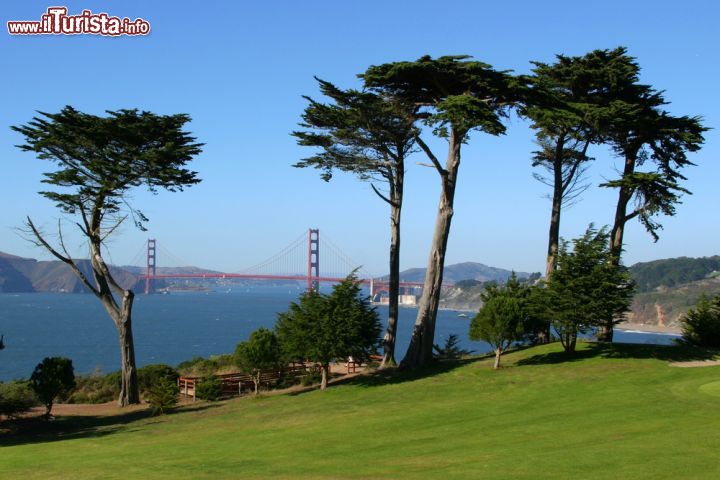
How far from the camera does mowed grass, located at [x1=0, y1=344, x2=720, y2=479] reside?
12.0 metres

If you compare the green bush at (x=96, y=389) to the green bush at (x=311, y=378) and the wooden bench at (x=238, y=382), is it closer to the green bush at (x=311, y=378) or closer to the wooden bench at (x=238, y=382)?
the wooden bench at (x=238, y=382)

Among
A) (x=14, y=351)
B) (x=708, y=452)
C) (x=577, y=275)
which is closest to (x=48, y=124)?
(x=577, y=275)

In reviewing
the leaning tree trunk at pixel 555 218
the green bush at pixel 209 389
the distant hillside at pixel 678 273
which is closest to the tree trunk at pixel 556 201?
the leaning tree trunk at pixel 555 218

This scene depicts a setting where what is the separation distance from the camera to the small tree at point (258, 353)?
25.9 meters

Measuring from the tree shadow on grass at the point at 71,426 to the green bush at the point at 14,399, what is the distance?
409 mm

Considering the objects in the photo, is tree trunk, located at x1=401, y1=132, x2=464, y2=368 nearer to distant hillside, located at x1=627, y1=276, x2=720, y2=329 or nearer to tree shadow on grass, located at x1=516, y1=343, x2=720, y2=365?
tree shadow on grass, located at x1=516, y1=343, x2=720, y2=365

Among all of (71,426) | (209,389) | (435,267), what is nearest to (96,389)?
(209,389)

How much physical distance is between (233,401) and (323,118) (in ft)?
37.5

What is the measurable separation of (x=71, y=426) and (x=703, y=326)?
24450 millimetres

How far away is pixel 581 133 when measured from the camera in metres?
30.2

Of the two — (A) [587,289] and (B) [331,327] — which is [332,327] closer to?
(B) [331,327]

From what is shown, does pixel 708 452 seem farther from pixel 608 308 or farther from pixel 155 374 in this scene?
pixel 155 374

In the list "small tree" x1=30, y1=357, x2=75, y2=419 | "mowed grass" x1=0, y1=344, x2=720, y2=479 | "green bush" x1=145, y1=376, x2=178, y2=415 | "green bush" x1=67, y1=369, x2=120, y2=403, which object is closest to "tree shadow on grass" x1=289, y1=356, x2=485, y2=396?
"mowed grass" x1=0, y1=344, x2=720, y2=479

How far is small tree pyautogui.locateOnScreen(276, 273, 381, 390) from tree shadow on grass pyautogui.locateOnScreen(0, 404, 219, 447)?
3810 millimetres
